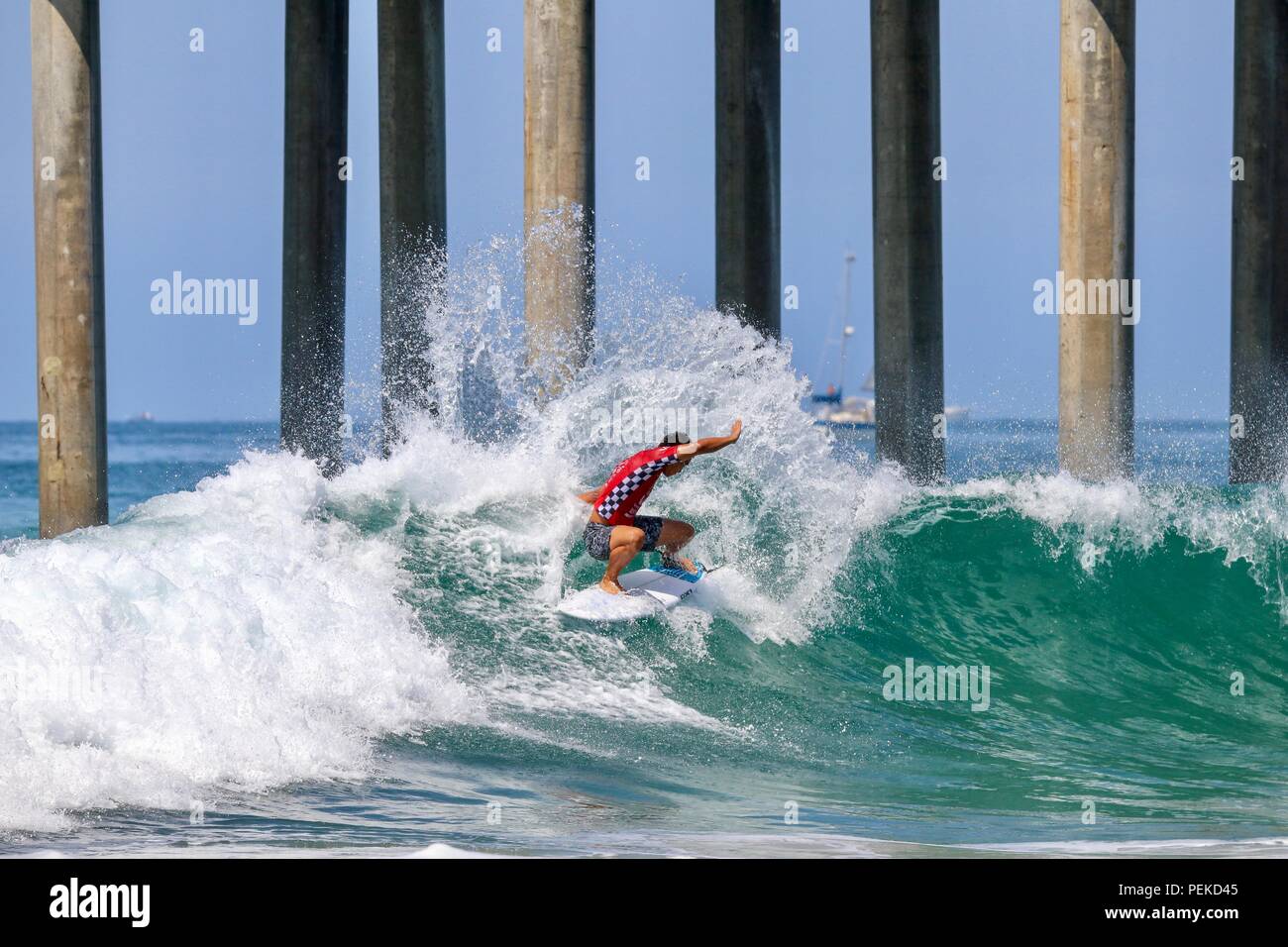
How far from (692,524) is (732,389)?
163cm

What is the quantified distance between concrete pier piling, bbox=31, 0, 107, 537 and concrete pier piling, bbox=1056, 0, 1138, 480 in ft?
30.1

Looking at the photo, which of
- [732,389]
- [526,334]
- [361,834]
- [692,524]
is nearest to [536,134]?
[526,334]

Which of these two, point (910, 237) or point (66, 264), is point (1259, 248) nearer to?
point (910, 237)

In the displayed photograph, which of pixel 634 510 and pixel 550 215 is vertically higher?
pixel 550 215

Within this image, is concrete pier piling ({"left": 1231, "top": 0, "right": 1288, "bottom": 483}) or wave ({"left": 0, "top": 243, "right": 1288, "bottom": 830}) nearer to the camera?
wave ({"left": 0, "top": 243, "right": 1288, "bottom": 830})

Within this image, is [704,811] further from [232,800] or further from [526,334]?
[526,334]

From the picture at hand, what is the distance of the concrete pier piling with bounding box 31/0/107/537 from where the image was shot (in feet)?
48.5

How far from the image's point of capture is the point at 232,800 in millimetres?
8398

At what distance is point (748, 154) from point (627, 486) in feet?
27.3

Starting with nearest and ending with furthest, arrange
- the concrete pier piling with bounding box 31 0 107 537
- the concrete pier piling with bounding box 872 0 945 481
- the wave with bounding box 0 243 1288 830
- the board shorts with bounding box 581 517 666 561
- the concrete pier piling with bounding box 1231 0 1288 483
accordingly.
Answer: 1. the wave with bounding box 0 243 1288 830
2. the board shorts with bounding box 581 517 666 561
3. the concrete pier piling with bounding box 31 0 107 537
4. the concrete pier piling with bounding box 872 0 945 481
5. the concrete pier piling with bounding box 1231 0 1288 483

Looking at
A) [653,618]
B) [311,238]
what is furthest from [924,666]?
[311,238]

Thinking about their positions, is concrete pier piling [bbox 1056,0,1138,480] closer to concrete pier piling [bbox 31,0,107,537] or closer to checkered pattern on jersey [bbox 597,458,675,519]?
checkered pattern on jersey [bbox 597,458,675,519]

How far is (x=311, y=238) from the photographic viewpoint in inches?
683

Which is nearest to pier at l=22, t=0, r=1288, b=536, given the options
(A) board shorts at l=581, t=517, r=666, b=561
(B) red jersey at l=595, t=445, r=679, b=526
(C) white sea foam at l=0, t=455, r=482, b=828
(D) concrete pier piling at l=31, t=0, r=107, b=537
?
(D) concrete pier piling at l=31, t=0, r=107, b=537
